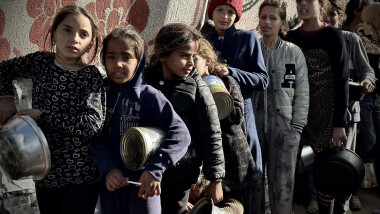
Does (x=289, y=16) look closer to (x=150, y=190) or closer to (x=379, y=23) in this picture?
(x=379, y=23)

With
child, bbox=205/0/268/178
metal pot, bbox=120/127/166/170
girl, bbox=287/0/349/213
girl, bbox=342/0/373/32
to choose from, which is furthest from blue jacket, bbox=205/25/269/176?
girl, bbox=342/0/373/32

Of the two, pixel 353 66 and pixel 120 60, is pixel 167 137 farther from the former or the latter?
pixel 353 66

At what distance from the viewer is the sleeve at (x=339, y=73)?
3650 millimetres

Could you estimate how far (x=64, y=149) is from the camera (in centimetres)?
239

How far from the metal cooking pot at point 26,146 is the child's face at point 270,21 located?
2.01 meters

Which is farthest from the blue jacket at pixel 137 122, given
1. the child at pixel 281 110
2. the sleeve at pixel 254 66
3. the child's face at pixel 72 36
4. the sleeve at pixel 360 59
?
the sleeve at pixel 360 59

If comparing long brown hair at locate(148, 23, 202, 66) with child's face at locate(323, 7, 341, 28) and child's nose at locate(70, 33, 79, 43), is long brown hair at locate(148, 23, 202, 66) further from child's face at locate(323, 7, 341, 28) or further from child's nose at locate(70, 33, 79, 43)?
child's face at locate(323, 7, 341, 28)

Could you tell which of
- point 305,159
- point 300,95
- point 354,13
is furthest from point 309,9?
point 354,13

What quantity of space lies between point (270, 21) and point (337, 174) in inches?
50.9

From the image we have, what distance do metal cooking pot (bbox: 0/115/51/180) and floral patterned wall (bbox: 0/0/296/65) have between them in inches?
45.7

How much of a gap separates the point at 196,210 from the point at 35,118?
995mm

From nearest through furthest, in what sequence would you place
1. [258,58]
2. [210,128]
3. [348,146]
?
[210,128] < [258,58] < [348,146]

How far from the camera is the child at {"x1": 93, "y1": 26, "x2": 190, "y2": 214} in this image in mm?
2338

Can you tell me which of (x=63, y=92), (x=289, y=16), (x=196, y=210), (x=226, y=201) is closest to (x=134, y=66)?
(x=63, y=92)
